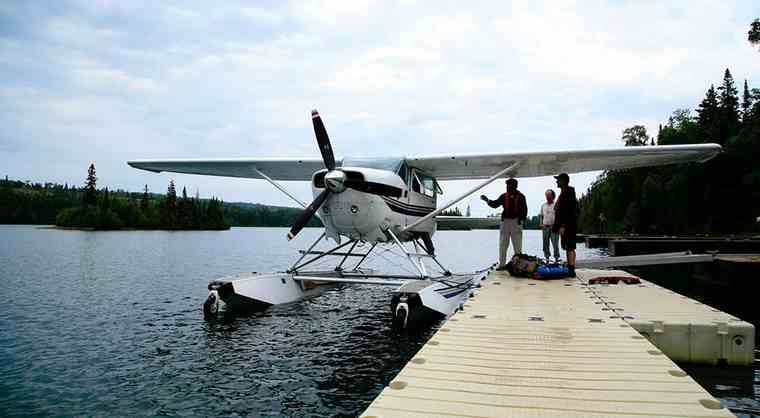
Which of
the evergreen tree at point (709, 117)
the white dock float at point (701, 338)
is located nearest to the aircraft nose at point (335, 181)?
the white dock float at point (701, 338)

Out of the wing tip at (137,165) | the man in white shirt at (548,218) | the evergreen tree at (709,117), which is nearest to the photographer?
the man in white shirt at (548,218)

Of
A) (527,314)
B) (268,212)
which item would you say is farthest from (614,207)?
(268,212)

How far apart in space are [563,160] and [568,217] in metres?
2.60

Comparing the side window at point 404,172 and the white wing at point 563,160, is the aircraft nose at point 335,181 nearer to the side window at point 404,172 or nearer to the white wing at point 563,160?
the side window at point 404,172

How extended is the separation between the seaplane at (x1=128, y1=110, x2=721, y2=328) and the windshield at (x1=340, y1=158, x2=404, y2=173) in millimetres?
20

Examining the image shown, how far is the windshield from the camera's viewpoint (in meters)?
9.59

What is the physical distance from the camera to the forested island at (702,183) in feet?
129

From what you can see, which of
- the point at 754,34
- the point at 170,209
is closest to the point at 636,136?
the point at 754,34

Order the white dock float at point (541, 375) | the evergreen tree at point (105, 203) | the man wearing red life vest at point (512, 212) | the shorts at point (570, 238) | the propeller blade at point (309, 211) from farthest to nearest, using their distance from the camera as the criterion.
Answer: the evergreen tree at point (105, 203) < the man wearing red life vest at point (512, 212) < the propeller blade at point (309, 211) < the shorts at point (570, 238) < the white dock float at point (541, 375)

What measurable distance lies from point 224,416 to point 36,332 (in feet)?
16.6

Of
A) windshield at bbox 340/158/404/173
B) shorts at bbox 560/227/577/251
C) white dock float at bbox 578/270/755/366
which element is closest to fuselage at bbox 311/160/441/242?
windshield at bbox 340/158/404/173

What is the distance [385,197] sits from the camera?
9016 millimetres

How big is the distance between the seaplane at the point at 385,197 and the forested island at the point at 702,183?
3394 cm

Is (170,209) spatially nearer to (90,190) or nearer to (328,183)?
(90,190)
